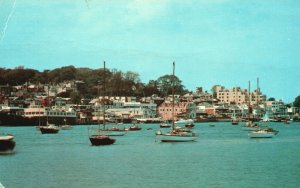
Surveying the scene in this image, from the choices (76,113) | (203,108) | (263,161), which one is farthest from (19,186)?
(203,108)

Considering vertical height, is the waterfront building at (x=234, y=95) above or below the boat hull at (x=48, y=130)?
above

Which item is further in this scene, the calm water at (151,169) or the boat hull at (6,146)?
the boat hull at (6,146)

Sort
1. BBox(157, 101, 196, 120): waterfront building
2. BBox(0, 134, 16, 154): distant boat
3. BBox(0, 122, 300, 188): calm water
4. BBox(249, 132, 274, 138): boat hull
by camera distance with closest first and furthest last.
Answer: BBox(0, 122, 300, 188): calm water
BBox(0, 134, 16, 154): distant boat
BBox(249, 132, 274, 138): boat hull
BBox(157, 101, 196, 120): waterfront building

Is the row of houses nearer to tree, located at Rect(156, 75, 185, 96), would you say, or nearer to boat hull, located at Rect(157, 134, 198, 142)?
tree, located at Rect(156, 75, 185, 96)

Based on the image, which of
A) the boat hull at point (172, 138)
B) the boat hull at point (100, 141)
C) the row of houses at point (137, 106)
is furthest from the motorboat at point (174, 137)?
the row of houses at point (137, 106)

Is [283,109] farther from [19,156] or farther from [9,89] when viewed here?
[19,156]

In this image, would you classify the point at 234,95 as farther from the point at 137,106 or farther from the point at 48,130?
the point at 48,130

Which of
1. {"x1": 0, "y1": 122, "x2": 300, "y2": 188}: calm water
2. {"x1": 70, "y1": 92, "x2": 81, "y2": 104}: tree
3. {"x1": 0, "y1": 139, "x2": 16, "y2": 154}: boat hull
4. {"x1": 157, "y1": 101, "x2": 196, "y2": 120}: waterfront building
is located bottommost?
{"x1": 0, "y1": 122, "x2": 300, "y2": 188}: calm water

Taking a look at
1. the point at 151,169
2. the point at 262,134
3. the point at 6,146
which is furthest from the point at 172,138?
the point at 151,169

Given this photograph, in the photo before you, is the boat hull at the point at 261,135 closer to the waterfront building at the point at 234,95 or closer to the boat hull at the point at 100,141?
the boat hull at the point at 100,141

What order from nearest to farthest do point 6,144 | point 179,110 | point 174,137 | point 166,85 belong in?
point 6,144 → point 174,137 → point 179,110 → point 166,85

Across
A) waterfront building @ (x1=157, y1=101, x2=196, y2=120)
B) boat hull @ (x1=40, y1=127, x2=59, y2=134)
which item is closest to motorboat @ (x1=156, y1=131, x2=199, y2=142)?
boat hull @ (x1=40, y1=127, x2=59, y2=134)
